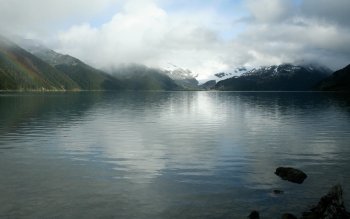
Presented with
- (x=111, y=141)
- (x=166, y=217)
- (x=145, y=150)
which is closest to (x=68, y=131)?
(x=111, y=141)

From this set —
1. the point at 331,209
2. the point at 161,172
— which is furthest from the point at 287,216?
the point at 161,172

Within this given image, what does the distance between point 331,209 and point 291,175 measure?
44.8 feet

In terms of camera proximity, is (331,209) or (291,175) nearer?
(331,209)

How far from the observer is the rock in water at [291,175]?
4100cm

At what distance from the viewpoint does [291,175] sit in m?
41.7

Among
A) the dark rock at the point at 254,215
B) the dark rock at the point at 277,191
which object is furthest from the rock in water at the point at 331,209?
the dark rock at the point at 277,191

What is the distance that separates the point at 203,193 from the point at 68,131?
161 feet

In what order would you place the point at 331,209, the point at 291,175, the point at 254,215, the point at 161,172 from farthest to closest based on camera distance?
the point at 161,172 < the point at 291,175 < the point at 254,215 < the point at 331,209

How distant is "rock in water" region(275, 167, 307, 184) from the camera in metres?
41.0

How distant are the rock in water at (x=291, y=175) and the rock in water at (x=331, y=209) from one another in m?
10.7

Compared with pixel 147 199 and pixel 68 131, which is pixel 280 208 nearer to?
pixel 147 199

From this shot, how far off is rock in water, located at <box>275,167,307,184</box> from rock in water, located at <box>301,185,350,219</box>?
1075 centimetres

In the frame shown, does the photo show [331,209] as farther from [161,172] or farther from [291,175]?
[161,172]

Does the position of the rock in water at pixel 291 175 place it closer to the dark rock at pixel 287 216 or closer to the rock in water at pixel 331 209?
the rock in water at pixel 331 209
